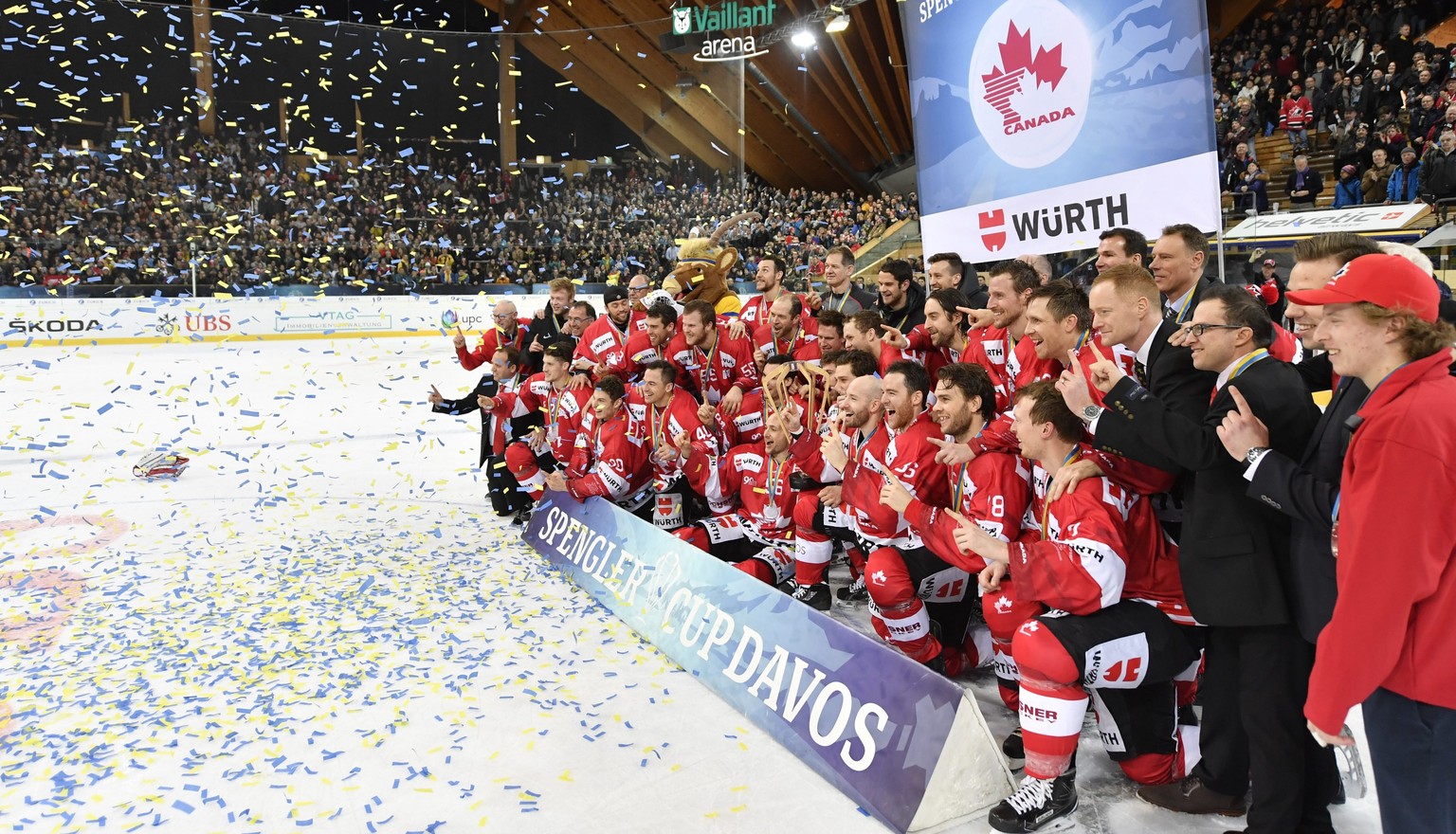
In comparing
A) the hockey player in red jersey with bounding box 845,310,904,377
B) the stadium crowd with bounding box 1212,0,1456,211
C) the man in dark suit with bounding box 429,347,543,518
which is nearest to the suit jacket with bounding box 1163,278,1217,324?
the hockey player in red jersey with bounding box 845,310,904,377

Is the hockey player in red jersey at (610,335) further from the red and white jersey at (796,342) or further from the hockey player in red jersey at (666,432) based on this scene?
the red and white jersey at (796,342)

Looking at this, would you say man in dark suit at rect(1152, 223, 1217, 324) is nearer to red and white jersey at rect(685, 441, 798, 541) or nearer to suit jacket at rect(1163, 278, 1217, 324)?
suit jacket at rect(1163, 278, 1217, 324)

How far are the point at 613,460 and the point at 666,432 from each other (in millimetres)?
399

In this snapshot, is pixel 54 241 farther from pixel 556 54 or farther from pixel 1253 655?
pixel 1253 655

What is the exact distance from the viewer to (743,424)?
5.79 meters

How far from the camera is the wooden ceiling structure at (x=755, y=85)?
16.7 meters

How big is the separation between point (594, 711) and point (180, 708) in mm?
1728

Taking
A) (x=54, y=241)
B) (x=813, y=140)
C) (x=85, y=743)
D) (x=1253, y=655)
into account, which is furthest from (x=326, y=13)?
(x=1253, y=655)

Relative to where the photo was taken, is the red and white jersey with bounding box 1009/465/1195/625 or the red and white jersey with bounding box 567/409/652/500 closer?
the red and white jersey with bounding box 1009/465/1195/625

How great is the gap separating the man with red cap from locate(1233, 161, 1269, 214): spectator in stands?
41.6ft

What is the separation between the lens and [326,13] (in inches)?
1032

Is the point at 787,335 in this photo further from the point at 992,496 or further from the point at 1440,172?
the point at 1440,172

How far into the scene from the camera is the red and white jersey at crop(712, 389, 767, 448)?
18.8 ft

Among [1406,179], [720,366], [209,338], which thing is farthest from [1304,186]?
[209,338]
